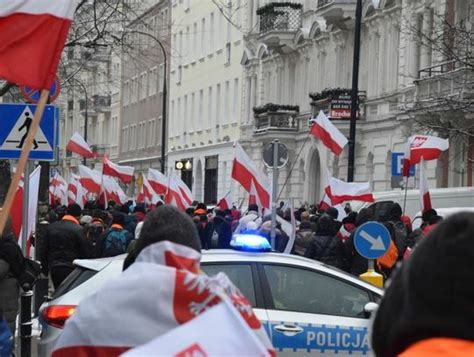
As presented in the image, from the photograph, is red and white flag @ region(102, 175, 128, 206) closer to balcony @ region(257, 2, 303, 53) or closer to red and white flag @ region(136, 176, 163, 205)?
red and white flag @ region(136, 176, 163, 205)

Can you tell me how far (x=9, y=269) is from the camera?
887 cm

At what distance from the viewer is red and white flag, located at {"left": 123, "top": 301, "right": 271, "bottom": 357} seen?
2631 mm

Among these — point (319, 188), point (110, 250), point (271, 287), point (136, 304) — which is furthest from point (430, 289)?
point (319, 188)

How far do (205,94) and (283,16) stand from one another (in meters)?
15.4

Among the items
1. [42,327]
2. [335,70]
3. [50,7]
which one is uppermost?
[335,70]

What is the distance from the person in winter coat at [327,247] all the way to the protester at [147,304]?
1053 centimetres

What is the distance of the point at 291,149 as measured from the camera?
45.2m

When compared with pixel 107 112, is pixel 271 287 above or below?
below

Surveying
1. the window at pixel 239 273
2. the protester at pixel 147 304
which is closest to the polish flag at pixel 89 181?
the window at pixel 239 273

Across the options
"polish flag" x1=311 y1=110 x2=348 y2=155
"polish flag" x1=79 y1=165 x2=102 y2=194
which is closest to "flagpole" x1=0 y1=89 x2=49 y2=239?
"polish flag" x1=311 y1=110 x2=348 y2=155

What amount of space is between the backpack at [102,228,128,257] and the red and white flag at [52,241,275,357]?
37.6 feet

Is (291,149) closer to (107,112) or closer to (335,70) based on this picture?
(335,70)

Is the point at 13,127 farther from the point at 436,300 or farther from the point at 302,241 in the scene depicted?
the point at 436,300

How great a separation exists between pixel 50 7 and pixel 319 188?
118 feet
